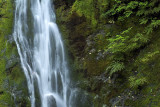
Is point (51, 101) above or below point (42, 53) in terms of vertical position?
below

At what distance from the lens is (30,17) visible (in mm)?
9641

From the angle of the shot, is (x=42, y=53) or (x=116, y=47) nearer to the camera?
(x=116, y=47)

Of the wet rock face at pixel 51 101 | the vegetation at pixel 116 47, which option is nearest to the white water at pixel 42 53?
the wet rock face at pixel 51 101

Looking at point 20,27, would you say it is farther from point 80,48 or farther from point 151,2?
point 151,2

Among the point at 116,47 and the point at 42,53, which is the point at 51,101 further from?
the point at 116,47

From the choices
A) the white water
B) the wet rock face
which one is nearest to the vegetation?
the white water

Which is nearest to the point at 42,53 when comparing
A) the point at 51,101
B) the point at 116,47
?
the point at 51,101

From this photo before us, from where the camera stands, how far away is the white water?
7988 mm

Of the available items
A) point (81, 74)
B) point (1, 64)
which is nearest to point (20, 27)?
point (1, 64)

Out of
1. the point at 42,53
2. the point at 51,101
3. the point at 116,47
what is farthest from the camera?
the point at 42,53

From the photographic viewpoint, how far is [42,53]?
8883 mm

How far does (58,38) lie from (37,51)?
143cm

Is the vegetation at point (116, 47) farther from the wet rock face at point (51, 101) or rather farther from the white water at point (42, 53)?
the wet rock face at point (51, 101)

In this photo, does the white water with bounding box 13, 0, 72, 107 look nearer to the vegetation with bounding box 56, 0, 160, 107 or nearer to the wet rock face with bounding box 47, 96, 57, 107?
the wet rock face with bounding box 47, 96, 57, 107
